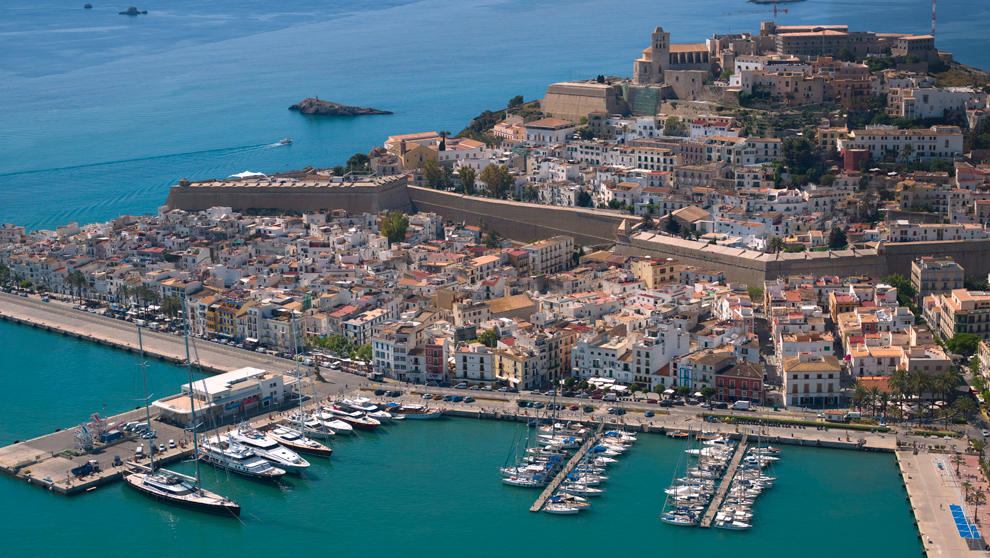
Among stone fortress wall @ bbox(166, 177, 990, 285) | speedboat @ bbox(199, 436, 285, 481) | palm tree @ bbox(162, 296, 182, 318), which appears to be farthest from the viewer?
palm tree @ bbox(162, 296, 182, 318)

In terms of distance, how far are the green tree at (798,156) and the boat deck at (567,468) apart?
1453 cm

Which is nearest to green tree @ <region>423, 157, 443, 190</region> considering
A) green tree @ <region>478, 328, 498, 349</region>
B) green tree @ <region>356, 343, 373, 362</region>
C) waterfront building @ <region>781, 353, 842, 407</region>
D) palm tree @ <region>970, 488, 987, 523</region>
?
green tree @ <region>356, 343, 373, 362</region>

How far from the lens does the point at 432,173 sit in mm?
40250

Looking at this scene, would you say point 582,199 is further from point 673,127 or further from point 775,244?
point 775,244

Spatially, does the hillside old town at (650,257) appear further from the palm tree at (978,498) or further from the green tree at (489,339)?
the palm tree at (978,498)

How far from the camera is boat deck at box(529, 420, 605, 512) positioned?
823 inches

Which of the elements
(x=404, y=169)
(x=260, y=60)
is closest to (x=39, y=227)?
(x=404, y=169)

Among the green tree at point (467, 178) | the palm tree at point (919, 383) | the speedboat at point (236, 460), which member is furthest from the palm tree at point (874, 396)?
the green tree at point (467, 178)

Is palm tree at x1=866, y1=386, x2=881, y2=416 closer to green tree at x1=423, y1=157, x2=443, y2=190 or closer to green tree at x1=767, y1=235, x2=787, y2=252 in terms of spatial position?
green tree at x1=767, y1=235, x2=787, y2=252

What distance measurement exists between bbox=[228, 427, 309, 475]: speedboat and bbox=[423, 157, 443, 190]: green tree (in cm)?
1798

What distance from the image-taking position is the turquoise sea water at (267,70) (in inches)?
2088

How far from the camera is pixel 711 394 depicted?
81.1 feet

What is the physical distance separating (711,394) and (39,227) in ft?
88.8

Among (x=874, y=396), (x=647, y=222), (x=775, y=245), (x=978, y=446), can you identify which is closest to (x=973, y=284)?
(x=775, y=245)
